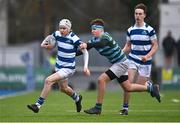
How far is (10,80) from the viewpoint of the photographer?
3653 cm

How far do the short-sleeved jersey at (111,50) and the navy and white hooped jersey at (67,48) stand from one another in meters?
0.58

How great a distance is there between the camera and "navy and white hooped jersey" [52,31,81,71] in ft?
60.6

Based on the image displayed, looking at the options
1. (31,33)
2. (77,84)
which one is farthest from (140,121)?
(31,33)

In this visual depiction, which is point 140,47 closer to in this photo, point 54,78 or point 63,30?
point 63,30

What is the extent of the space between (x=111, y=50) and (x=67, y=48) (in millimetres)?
1008

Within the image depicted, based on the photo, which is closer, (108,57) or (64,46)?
(108,57)

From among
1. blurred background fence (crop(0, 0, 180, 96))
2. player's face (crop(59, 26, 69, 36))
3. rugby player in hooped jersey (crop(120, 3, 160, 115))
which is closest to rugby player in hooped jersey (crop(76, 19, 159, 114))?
rugby player in hooped jersey (crop(120, 3, 160, 115))

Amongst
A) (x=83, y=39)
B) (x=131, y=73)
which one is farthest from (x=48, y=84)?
(x=83, y=39)

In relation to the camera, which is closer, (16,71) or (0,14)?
(16,71)

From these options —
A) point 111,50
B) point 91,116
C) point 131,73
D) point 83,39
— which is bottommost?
point 91,116

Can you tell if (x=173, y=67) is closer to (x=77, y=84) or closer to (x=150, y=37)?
(x=77, y=84)

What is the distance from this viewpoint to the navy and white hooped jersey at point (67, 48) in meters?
18.5

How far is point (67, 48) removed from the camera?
60.7ft

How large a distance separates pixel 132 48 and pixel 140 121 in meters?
2.87
